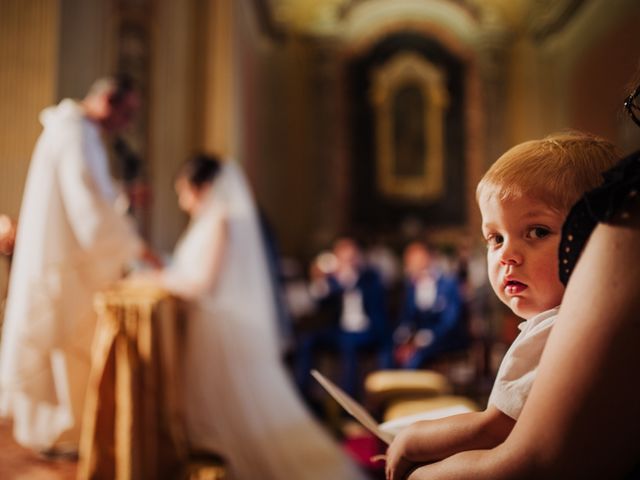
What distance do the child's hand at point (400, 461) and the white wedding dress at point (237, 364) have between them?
2.09 meters

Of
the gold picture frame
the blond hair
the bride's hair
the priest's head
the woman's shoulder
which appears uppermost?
the gold picture frame

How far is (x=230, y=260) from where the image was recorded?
3248mm

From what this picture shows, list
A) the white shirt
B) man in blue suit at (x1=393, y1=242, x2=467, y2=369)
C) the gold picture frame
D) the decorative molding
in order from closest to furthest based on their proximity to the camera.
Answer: the white shirt < man in blue suit at (x1=393, y1=242, x2=467, y2=369) < the decorative molding < the gold picture frame

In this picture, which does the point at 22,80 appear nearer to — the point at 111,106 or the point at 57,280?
the point at 111,106

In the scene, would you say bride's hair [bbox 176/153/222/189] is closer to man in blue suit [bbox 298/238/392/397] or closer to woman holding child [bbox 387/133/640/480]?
man in blue suit [bbox 298/238/392/397]

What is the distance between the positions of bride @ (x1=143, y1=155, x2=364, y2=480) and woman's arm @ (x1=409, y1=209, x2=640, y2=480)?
2.33m

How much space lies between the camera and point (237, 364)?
309 centimetres

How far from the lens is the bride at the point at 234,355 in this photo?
281 centimetres

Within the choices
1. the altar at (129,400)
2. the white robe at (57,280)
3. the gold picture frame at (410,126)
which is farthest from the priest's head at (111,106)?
the gold picture frame at (410,126)

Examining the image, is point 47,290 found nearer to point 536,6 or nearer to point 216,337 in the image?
point 216,337

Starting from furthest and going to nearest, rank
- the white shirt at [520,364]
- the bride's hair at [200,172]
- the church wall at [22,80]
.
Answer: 1. the church wall at [22,80]
2. the bride's hair at [200,172]
3. the white shirt at [520,364]

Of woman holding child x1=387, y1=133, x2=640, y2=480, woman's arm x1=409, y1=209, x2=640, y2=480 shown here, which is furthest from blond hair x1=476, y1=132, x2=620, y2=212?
woman's arm x1=409, y1=209, x2=640, y2=480

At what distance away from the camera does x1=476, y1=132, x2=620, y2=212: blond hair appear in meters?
0.66

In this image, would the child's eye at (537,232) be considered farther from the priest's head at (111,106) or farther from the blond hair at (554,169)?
the priest's head at (111,106)
